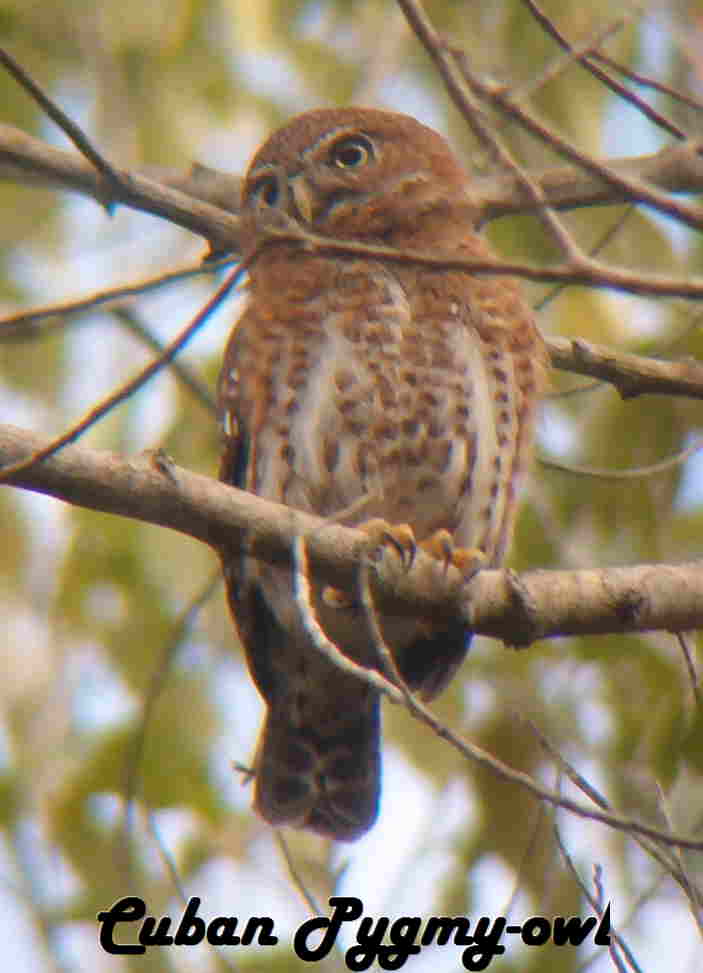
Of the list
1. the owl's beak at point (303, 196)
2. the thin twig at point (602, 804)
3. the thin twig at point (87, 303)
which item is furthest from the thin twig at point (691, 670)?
the owl's beak at point (303, 196)

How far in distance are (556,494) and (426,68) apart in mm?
2664

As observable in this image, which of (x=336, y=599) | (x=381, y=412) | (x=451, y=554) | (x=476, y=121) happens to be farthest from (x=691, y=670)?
(x=476, y=121)

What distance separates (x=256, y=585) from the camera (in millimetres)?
4281

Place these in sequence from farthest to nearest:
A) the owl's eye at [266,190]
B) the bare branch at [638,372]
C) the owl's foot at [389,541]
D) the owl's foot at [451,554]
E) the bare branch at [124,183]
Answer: the owl's eye at [266,190] < the bare branch at [124,183] < the bare branch at [638,372] < the owl's foot at [451,554] < the owl's foot at [389,541]

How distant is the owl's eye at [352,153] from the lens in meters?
4.59

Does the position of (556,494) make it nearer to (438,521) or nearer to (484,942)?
(438,521)

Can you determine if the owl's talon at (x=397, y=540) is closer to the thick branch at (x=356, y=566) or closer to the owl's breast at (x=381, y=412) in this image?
the thick branch at (x=356, y=566)

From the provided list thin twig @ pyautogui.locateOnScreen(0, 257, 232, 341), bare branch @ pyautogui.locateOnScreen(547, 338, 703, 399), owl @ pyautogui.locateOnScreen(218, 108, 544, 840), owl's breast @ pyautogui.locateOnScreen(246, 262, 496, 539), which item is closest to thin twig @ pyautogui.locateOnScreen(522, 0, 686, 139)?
bare branch @ pyautogui.locateOnScreen(547, 338, 703, 399)

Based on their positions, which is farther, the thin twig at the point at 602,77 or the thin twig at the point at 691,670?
the thin twig at the point at 691,670

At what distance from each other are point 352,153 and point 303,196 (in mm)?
227

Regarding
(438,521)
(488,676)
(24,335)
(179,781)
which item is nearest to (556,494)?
(488,676)

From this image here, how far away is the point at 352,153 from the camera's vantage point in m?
4.62

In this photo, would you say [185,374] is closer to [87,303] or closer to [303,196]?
[303,196]

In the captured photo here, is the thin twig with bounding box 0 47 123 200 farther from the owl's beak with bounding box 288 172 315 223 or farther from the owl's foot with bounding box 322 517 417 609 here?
the owl's foot with bounding box 322 517 417 609
